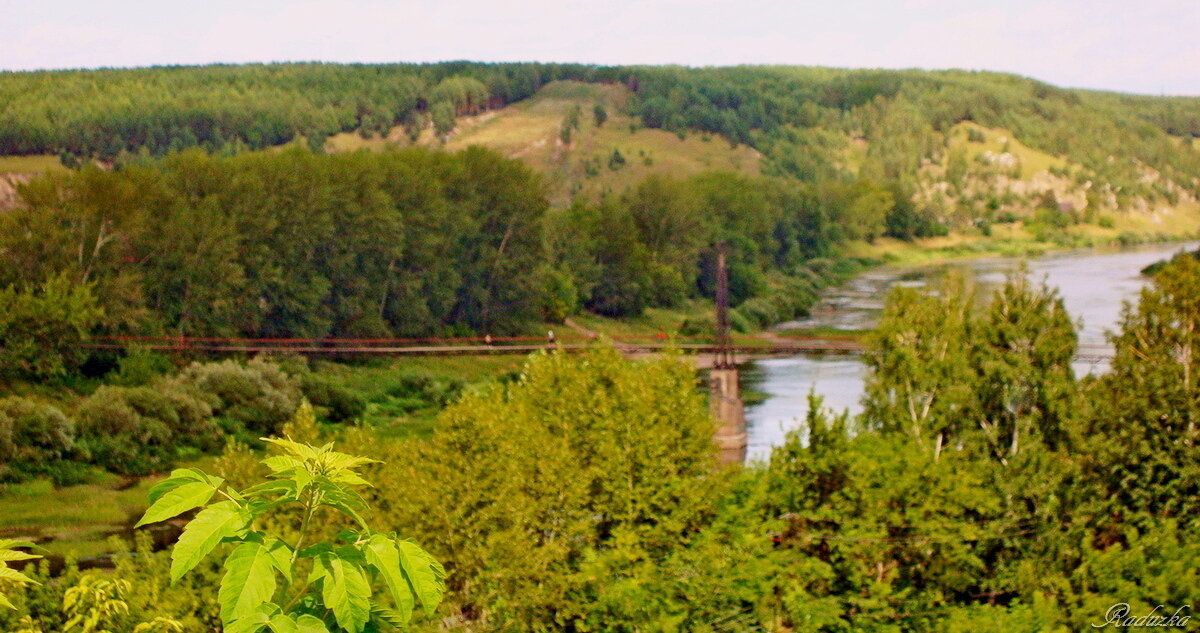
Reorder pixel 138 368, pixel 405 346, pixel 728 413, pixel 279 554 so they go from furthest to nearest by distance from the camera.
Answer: pixel 405 346 → pixel 138 368 → pixel 728 413 → pixel 279 554

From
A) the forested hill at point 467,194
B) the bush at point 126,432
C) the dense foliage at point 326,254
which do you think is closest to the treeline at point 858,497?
the bush at point 126,432

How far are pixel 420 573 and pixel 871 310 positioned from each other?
244 ft

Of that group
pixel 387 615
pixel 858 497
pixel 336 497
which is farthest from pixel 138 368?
pixel 336 497

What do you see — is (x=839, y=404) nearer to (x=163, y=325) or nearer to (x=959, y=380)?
(x=959, y=380)

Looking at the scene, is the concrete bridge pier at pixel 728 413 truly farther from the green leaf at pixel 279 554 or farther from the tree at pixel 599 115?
the tree at pixel 599 115

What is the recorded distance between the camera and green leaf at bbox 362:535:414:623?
12.6 feet

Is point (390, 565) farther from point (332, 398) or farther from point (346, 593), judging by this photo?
point (332, 398)

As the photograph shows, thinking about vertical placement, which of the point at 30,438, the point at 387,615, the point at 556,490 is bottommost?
the point at 30,438

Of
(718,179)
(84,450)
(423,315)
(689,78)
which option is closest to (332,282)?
(423,315)

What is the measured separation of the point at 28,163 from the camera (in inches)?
2675

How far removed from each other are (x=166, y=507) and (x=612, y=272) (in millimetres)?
73612

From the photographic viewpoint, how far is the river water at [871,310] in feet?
153

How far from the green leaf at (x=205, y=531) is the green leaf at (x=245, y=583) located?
0.25 feet

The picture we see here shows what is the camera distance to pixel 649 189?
288 ft
